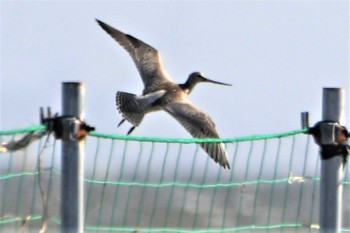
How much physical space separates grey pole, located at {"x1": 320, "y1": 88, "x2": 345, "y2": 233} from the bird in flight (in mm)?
2436

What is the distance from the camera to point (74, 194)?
4.17 metres

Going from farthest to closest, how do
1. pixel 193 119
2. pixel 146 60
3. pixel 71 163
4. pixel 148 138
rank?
pixel 146 60
pixel 193 119
pixel 148 138
pixel 71 163

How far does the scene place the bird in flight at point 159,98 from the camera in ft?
30.5

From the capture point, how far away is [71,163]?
4180mm

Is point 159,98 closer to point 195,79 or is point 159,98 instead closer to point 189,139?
point 195,79

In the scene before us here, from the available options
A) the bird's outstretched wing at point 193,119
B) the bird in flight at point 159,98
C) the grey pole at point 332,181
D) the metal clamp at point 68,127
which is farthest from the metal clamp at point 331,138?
the bird's outstretched wing at point 193,119

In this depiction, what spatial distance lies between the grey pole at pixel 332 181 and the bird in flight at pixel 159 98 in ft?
7.99

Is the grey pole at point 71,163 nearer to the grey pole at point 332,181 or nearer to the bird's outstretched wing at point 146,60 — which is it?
the grey pole at point 332,181

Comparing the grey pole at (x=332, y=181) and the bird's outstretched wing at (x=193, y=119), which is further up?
Result: the bird's outstretched wing at (x=193, y=119)

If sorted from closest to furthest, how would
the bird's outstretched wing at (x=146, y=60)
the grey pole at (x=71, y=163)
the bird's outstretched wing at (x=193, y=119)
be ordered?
the grey pole at (x=71, y=163) < the bird's outstretched wing at (x=193, y=119) < the bird's outstretched wing at (x=146, y=60)

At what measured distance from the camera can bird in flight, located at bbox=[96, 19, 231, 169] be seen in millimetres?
9294

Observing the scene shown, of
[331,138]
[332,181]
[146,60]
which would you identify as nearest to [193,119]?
[146,60]

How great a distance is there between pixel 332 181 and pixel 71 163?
1.13 m

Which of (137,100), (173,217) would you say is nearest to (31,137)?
(173,217)
